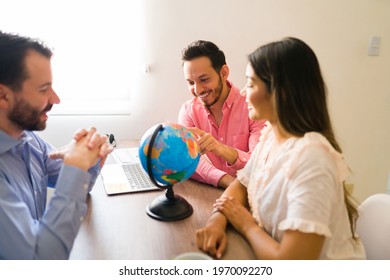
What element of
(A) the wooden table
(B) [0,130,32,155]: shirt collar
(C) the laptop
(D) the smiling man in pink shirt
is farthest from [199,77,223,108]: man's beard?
(B) [0,130,32,155]: shirt collar

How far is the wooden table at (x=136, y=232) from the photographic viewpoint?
3.00 feet

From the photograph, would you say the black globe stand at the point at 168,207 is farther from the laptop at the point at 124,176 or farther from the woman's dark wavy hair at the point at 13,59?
the woman's dark wavy hair at the point at 13,59

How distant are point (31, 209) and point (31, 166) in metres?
0.17

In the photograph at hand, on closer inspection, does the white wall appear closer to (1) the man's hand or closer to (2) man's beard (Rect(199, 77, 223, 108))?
(2) man's beard (Rect(199, 77, 223, 108))

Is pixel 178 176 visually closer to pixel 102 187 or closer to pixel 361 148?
pixel 102 187

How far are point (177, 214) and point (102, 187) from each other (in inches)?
17.5

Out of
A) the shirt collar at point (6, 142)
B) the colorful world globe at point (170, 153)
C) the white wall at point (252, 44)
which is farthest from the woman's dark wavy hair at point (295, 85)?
the white wall at point (252, 44)

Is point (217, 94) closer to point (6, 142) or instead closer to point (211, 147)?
point (211, 147)

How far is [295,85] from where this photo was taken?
890 millimetres

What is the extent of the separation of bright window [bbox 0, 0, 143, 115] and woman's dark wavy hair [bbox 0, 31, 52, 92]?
1.15m

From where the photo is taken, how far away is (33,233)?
0.81m

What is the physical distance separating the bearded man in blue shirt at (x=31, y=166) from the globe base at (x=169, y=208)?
0.86ft

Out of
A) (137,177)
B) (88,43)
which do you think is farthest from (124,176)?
(88,43)

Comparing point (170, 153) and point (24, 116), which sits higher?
point (24, 116)
